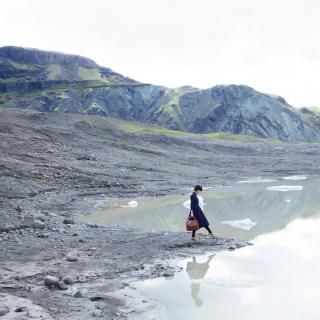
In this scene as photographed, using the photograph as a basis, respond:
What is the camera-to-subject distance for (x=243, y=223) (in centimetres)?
2266

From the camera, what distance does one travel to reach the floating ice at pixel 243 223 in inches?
853

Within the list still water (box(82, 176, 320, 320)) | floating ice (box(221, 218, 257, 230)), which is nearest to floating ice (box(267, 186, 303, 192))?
still water (box(82, 176, 320, 320))

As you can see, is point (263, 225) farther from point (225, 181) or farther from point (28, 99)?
point (28, 99)

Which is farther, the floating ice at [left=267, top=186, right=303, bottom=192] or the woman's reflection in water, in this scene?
the floating ice at [left=267, top=186, right=303, bottom=192]

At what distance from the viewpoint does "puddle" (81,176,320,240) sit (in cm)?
2195

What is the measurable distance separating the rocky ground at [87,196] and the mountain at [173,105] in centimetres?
6801

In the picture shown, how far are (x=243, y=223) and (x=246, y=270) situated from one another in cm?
959

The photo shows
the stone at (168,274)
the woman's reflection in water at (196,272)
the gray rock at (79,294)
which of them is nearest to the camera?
the gray rock at (79,294)

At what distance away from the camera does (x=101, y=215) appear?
25.4 m

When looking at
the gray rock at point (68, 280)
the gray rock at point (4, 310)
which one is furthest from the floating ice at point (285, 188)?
the gray rock at point (4, 310)

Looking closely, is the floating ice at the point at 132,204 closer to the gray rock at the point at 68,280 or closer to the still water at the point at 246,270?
the still water at the point at 246,270

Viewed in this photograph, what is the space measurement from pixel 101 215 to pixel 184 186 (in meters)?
14.6

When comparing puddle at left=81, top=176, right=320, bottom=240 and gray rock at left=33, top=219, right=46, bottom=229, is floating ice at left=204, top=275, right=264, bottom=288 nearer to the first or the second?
puddle at left=81, top=176, right=320, bottom=240

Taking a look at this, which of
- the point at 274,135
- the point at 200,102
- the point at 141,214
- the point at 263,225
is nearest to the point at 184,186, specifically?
the point at 141,214
